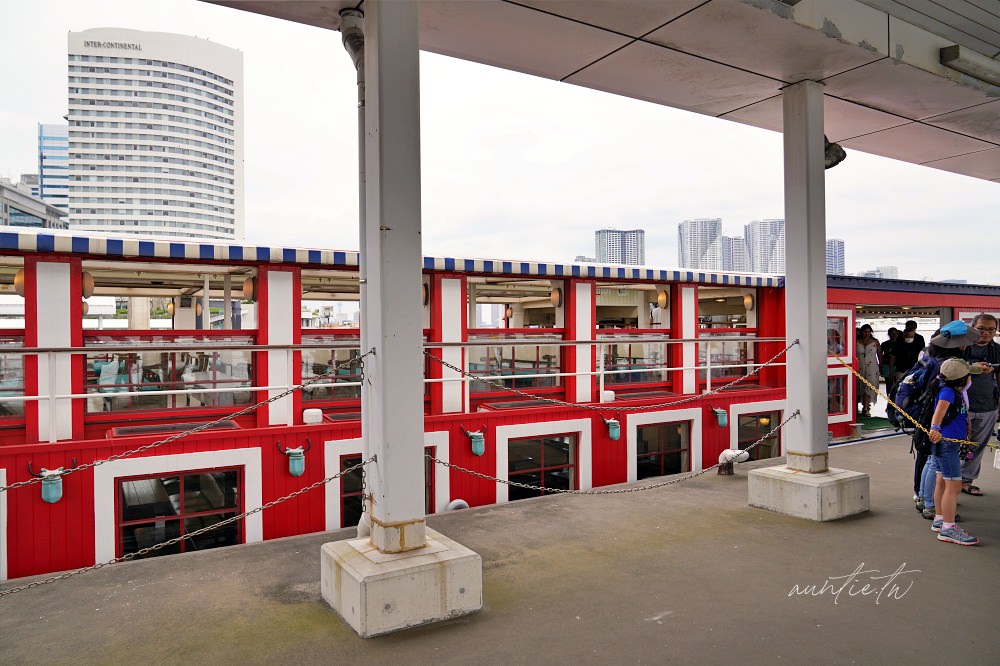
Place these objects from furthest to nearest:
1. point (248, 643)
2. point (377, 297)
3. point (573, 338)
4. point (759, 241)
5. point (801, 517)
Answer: point (759, 241)
point (573, 338)
point (801, 517)
point (377, 297)
point (248, 643)

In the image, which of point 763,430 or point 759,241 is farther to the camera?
point 759,241

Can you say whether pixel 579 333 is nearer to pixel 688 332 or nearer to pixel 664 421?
pixel 664 421

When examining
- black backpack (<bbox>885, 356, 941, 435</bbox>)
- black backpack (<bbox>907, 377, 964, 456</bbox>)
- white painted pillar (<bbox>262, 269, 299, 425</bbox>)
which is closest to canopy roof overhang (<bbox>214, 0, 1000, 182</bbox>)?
black backpack (<bbox>885, 356, 941, 435</bbox>)

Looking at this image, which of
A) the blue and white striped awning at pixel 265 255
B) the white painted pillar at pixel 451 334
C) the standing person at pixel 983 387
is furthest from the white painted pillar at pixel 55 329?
the standing person at pixel 983 387

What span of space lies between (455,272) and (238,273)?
2867 millimetres

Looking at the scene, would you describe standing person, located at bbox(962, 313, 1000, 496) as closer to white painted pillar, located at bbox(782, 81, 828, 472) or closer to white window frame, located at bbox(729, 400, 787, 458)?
white painted pillar, located at bbox(782, 81, 828, 472)

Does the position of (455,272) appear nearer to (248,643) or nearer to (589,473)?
(589,473)

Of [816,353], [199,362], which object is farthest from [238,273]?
[816,353]

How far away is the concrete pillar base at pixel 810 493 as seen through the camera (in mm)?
5246

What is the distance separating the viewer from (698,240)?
105 meters

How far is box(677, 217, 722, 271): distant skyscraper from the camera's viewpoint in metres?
96.6

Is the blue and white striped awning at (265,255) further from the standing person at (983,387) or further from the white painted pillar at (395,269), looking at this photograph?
the standing person at (983,387)

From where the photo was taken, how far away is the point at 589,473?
834cm

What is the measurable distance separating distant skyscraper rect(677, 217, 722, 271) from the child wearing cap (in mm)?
92653
